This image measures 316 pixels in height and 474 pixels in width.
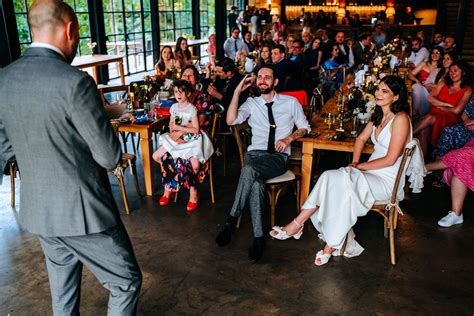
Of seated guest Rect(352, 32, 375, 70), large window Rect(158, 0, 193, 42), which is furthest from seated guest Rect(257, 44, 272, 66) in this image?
large window Rect(158, 0, 193, 42)

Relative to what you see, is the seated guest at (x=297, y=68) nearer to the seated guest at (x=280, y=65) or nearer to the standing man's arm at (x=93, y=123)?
the seated guest at (x=280, y=65)

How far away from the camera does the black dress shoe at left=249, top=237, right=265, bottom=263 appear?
10.3 ft

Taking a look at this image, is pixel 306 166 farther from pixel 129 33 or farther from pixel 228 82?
pixel 129 33

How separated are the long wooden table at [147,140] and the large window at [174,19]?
31.6 feet

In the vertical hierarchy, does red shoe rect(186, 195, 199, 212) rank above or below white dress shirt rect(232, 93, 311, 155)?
below

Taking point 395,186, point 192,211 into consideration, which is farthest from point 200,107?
point 395,186

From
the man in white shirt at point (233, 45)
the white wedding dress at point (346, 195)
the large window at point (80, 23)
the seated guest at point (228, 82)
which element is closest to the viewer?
the white wedding dress at point (346, 195)

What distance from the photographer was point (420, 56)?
8320 mm

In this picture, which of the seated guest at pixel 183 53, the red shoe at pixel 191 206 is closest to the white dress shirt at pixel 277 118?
the red shoe at pixel 191 206

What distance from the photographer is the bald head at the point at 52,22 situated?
5.25ft

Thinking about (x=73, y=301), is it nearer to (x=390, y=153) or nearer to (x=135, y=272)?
(x=135, y=272)

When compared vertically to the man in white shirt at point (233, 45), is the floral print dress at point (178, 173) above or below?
below

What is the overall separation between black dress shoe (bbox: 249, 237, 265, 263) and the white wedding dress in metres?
A: 0.45

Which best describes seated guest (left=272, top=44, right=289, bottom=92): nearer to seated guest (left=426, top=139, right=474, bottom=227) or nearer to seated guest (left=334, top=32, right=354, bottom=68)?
seated guest (left=334, top=32, right=354, bottom=68)
